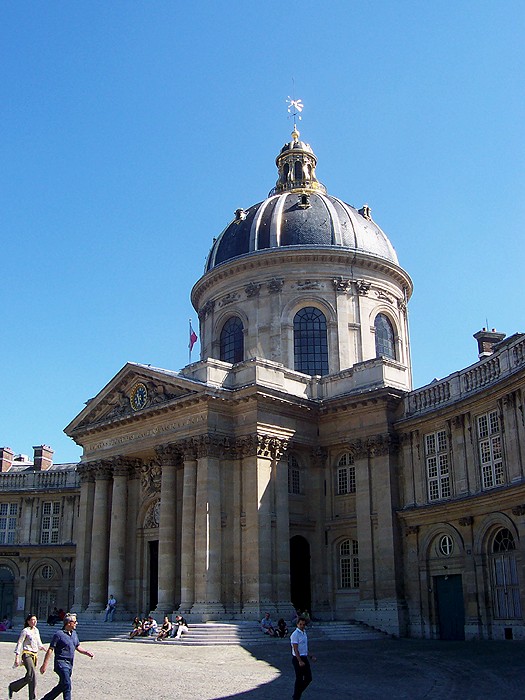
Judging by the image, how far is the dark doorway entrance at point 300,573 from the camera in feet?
120

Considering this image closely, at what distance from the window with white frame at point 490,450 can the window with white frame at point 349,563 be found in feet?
27.4

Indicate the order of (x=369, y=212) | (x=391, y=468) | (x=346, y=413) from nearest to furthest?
(x=391, y=468)
(x=346, y=413)
(x=369, y=212)

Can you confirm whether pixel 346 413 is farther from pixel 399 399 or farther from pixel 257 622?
pixel 257 622

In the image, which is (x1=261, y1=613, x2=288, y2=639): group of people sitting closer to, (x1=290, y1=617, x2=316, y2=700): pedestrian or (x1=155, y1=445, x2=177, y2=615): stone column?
(x1=155, y1=445, x2=177, y2=615): stone column

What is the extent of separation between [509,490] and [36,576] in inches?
1247

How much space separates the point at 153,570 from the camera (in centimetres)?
3959

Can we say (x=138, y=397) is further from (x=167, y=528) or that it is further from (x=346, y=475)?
(x=346, y=475)

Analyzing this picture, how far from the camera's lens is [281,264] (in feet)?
144

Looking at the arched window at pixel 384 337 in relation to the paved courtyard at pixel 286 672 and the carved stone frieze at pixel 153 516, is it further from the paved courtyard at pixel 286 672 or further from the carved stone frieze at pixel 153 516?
the paved courtyard at pixel 286 672

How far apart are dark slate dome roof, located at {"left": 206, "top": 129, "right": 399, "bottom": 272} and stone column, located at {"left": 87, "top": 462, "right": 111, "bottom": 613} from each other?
A: 13.6 metres

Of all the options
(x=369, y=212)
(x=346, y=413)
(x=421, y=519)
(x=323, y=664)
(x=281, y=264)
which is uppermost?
(x=369, y=212)

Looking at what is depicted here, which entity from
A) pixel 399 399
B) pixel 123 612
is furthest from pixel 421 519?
pixel 123 612

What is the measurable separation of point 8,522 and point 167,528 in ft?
62.2

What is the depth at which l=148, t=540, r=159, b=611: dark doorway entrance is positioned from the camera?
39.1 meters
